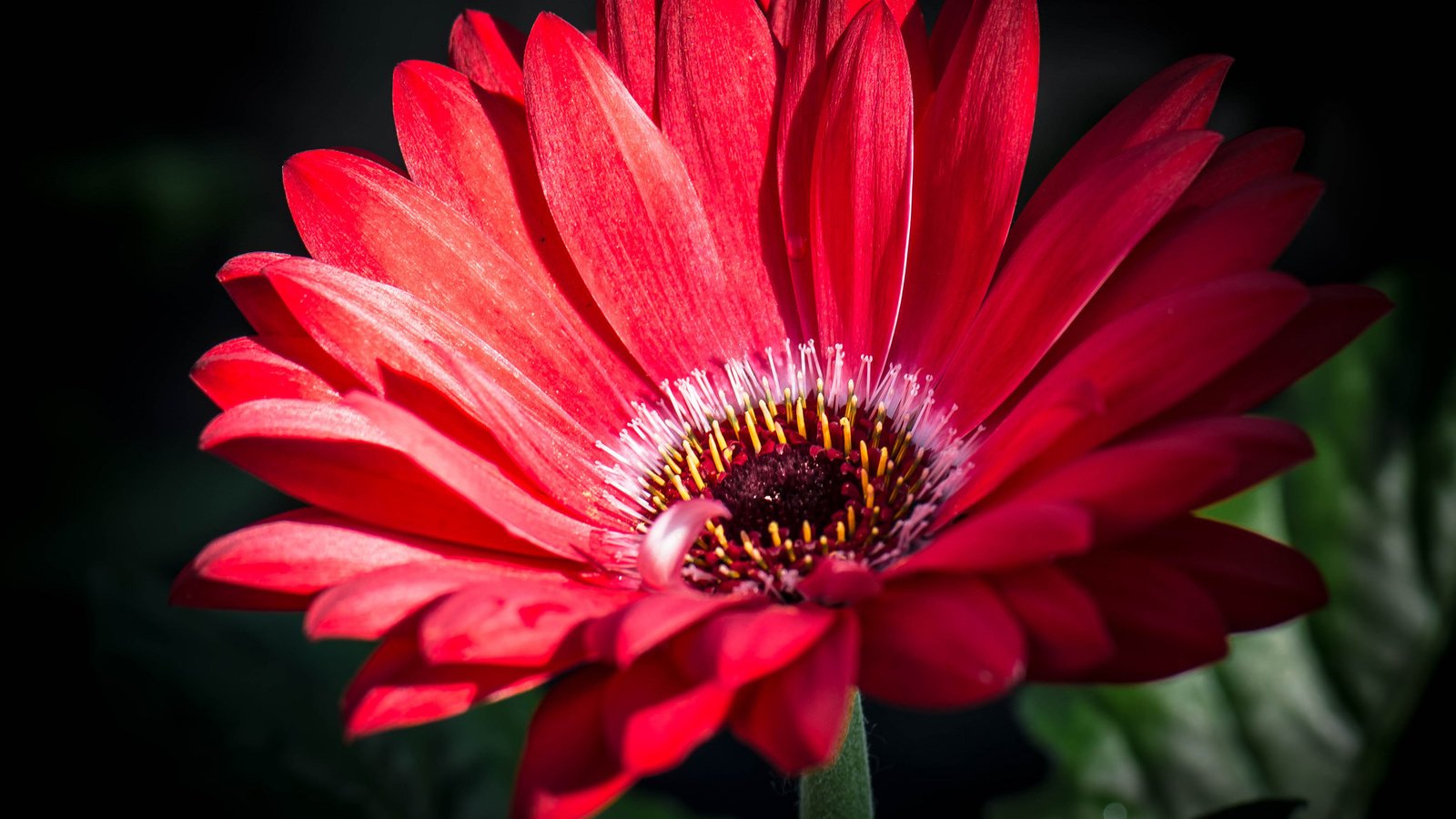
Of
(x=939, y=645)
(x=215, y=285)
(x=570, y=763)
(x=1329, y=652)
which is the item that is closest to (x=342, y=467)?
(x=570, y=763)

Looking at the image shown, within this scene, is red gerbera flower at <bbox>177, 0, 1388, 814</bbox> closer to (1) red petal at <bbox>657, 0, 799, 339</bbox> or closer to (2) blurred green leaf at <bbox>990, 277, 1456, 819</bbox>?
(1) red petal at <bbox>657, 0, 799, 339</bbox>

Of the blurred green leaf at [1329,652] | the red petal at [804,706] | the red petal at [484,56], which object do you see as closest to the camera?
the red petal at [804,706]

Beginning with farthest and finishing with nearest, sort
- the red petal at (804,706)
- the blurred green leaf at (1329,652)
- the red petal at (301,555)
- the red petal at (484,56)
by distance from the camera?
the blurred green leaf at (1329,652), the red petal at (484,56), the red petal at (301,555), the red petal at (804,706)

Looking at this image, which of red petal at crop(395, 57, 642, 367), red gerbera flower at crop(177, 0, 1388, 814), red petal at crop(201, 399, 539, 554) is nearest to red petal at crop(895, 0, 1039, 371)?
red gerbera flower at crop(177, 0, 1388, 814)

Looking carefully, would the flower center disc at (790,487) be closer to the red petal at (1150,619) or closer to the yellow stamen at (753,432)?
the yellow stamen at (753,432)

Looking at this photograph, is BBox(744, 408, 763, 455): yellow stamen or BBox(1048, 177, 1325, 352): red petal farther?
BBox(744, 408, 763, 455): yellow stamen

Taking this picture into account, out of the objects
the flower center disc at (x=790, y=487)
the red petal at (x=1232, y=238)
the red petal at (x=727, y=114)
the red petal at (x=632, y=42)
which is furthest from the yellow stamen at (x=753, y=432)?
the red petal at (x=1232, y=238)

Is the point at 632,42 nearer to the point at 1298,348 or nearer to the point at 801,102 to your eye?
the point at 801,102
